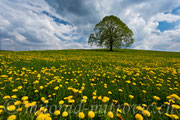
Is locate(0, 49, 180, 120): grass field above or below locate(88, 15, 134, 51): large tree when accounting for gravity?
below

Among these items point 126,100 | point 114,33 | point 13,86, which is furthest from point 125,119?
point 114,33

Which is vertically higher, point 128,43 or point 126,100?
point 128,43

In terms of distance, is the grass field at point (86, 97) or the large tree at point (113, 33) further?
the large tree at point (113, 33)

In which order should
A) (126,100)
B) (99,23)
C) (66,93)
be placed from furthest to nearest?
(99,23), (66,93), (126,100)

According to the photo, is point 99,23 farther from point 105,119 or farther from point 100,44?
point 105,119

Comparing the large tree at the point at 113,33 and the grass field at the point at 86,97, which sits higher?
the large tree at the point at 113,33

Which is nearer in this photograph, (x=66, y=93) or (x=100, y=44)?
(x=66, y=93)

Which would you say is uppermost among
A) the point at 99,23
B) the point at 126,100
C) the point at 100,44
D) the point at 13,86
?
the point at 99,23

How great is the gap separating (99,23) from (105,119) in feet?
107

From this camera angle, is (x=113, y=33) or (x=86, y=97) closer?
(x=86, y=97)

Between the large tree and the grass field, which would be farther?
the large tree

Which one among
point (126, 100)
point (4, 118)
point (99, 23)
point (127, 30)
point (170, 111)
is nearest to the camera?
point (4, 118)

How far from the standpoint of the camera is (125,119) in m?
1.40

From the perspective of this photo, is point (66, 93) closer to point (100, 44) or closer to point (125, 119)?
point (125, 119)
